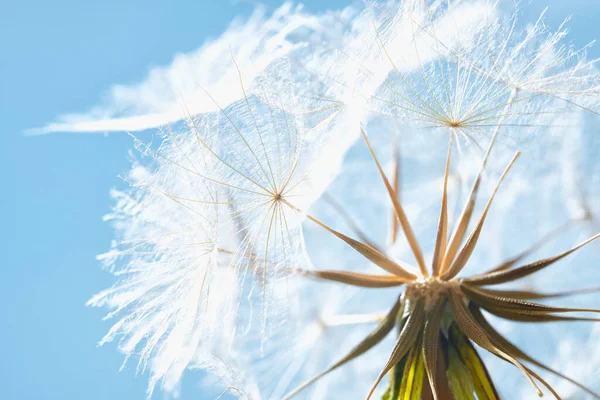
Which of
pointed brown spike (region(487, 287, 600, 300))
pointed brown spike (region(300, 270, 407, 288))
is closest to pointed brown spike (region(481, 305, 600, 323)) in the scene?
pointed brown spike (region(487, 287, 600, 300))

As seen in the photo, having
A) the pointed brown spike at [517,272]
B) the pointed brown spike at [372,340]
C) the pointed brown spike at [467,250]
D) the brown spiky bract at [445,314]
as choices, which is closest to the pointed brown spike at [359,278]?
the brown spiky bract at [445,314]

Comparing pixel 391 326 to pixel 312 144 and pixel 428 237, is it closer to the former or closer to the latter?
pixel 312 144

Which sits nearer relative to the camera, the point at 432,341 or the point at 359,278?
the point at 432,341

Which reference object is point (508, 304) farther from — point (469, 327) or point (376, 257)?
point (376, 257)

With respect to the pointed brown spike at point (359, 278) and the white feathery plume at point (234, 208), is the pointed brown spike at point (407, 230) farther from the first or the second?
the white feathery plume at point (234, 208)

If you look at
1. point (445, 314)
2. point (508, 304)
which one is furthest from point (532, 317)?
point (445, 314)

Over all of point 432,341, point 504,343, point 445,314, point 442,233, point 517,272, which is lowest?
point 432,341
